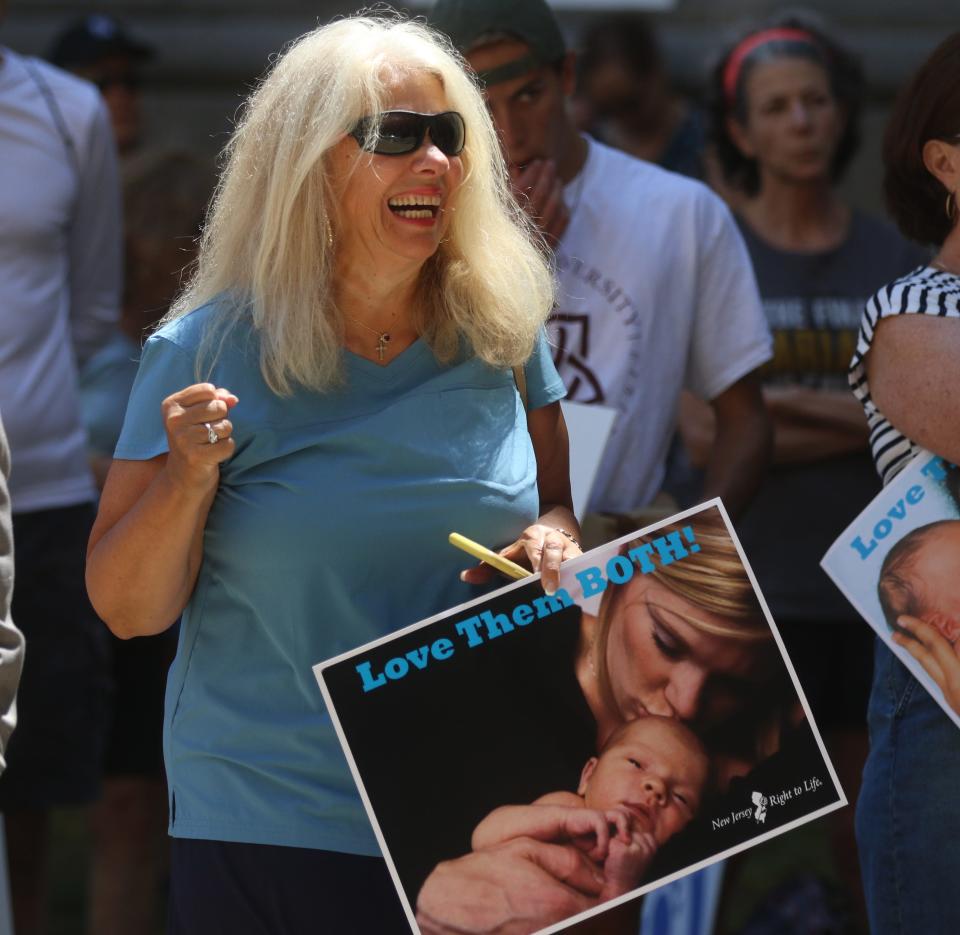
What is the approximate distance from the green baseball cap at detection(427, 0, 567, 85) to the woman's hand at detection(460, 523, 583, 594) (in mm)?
1197

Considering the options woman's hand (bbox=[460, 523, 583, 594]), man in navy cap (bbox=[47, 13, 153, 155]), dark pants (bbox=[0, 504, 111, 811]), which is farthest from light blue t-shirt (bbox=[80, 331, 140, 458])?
woman's hand (bbox=[460, 523, 583, 594])

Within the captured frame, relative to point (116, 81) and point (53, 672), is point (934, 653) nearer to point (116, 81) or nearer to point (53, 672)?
point (53, 672)

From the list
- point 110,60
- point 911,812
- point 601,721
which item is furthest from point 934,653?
point 110,60

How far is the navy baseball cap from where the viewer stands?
572cm

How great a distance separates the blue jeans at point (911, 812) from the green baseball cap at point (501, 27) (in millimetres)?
1300

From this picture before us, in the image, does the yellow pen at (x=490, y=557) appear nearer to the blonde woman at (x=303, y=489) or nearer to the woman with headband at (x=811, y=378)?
the blonde woman at (x=303, y=489)

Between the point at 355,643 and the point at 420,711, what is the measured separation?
15 centimetres

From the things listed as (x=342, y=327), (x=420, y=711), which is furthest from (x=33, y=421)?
(x=420, y=711)

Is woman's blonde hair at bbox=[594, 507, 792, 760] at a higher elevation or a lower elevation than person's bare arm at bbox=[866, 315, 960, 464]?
lower

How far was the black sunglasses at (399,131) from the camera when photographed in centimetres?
239

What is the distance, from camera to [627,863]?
2.30 meters

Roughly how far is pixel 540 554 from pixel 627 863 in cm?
41

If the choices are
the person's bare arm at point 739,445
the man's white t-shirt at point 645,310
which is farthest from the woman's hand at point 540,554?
the person's bare arm at point 739,445

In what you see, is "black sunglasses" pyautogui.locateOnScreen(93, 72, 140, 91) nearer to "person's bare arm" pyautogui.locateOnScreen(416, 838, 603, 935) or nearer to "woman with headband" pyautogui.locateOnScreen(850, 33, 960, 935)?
"woman with headband" pyautogui.locateOnScreen(850, 33, 960, 935)
